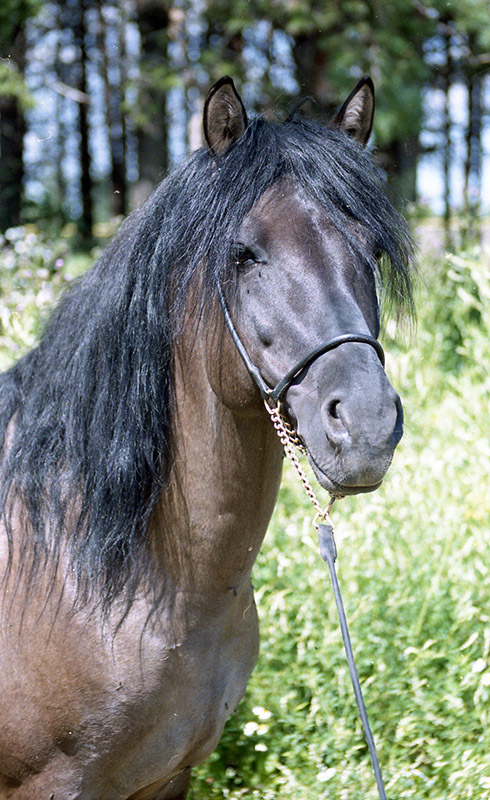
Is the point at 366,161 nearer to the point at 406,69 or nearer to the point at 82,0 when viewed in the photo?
the point at 406,69

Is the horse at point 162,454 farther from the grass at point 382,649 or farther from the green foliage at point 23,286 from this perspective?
the green foliage at point 23,286

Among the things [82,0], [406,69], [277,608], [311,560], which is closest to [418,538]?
[311,560]

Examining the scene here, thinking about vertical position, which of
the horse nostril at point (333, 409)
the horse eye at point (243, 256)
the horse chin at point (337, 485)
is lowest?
the horse chin at point (337, 485)

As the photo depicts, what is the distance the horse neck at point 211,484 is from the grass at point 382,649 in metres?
0.68

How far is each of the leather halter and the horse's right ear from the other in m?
0.37

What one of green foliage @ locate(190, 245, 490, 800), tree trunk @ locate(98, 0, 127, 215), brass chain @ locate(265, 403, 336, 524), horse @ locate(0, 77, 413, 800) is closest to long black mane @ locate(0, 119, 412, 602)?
horse @ locate(0, 77, 413, 800)

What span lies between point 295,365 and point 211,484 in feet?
1.41

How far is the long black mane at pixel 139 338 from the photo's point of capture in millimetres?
1718

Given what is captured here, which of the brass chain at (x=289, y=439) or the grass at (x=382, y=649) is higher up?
the brass chain at (x=289, y=439)

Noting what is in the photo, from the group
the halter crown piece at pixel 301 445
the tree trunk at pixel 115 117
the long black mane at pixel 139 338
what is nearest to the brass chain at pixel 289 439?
the halter crown piece at pixel 301 445

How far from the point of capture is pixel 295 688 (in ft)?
11.0

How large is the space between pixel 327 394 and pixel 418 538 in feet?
8.07

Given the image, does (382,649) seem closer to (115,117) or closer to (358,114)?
(358,114)

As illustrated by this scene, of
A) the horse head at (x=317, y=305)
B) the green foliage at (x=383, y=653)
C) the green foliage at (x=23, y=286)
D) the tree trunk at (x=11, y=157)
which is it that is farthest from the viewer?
the tree trunk at (x=11, y=157)
